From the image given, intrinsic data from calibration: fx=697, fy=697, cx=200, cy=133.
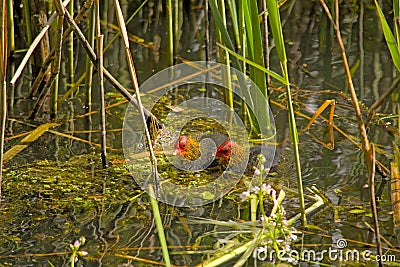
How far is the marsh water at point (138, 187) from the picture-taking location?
1309 mm

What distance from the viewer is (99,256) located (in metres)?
1.27

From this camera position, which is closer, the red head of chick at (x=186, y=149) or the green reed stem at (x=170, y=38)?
the red head of chick at (x=186, y=149)

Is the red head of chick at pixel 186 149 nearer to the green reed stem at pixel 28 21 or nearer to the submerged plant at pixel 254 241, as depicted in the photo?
the submerged plant at pixel 254 241

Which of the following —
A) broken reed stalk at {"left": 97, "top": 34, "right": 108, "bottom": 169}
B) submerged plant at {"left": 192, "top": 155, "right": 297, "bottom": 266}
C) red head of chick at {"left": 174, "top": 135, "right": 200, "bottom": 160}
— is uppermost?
broken reed stalk at {"left": 97, "top": 34, "right": 108, "bottom": 169}

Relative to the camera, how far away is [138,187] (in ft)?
5.11

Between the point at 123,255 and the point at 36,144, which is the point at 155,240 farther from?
the point at 36,144

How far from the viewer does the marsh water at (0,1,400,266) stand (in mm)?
1309

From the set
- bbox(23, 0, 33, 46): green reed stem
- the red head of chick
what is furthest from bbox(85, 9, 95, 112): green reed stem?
the red head of chick

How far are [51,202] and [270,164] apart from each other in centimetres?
51

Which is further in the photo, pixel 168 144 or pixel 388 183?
pixel 168 144

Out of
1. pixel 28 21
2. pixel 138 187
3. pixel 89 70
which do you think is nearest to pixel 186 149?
pixel 138 187

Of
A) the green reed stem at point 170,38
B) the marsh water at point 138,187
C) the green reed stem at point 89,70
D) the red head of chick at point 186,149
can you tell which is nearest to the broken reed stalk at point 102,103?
the marsh water at point 138,187

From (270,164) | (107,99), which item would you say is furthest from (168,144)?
(107,99)

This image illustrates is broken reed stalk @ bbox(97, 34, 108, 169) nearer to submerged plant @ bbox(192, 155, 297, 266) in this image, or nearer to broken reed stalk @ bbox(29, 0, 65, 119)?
broken reed stalk @ bbox(29, 0, 65, 119)
